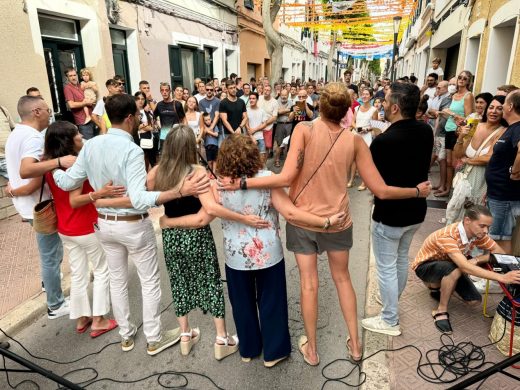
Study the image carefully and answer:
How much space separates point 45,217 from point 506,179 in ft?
13.1

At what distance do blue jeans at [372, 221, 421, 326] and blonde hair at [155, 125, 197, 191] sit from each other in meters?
1.52

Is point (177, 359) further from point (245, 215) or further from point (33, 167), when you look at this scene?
point (33, 167)

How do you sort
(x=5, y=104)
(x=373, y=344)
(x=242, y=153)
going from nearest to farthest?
(x=242, y=153) < (x=373, y=344) < (x=5, y=104)

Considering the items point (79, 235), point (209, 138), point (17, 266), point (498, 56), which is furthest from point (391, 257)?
point (498, 56)

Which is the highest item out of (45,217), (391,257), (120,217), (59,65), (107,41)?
(107,41)

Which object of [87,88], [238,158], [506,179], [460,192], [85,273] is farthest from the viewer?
[87,88]

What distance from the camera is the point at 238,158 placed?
227 cm

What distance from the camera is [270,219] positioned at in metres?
2.49

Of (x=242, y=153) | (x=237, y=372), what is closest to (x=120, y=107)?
(x=242, y=153)

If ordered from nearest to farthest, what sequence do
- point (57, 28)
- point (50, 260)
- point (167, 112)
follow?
point (50, 260) < point (167, 112) < point (57, 28)

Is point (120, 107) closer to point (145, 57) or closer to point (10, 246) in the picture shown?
point (10, 246)

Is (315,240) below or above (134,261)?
above

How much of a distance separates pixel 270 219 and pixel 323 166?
497 millimetres

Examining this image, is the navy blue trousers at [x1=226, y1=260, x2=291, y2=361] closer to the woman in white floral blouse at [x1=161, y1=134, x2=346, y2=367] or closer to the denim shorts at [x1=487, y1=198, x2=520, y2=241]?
the woman in white floral blouse at [x1=161, y1=134, x2=346, y2=367]
